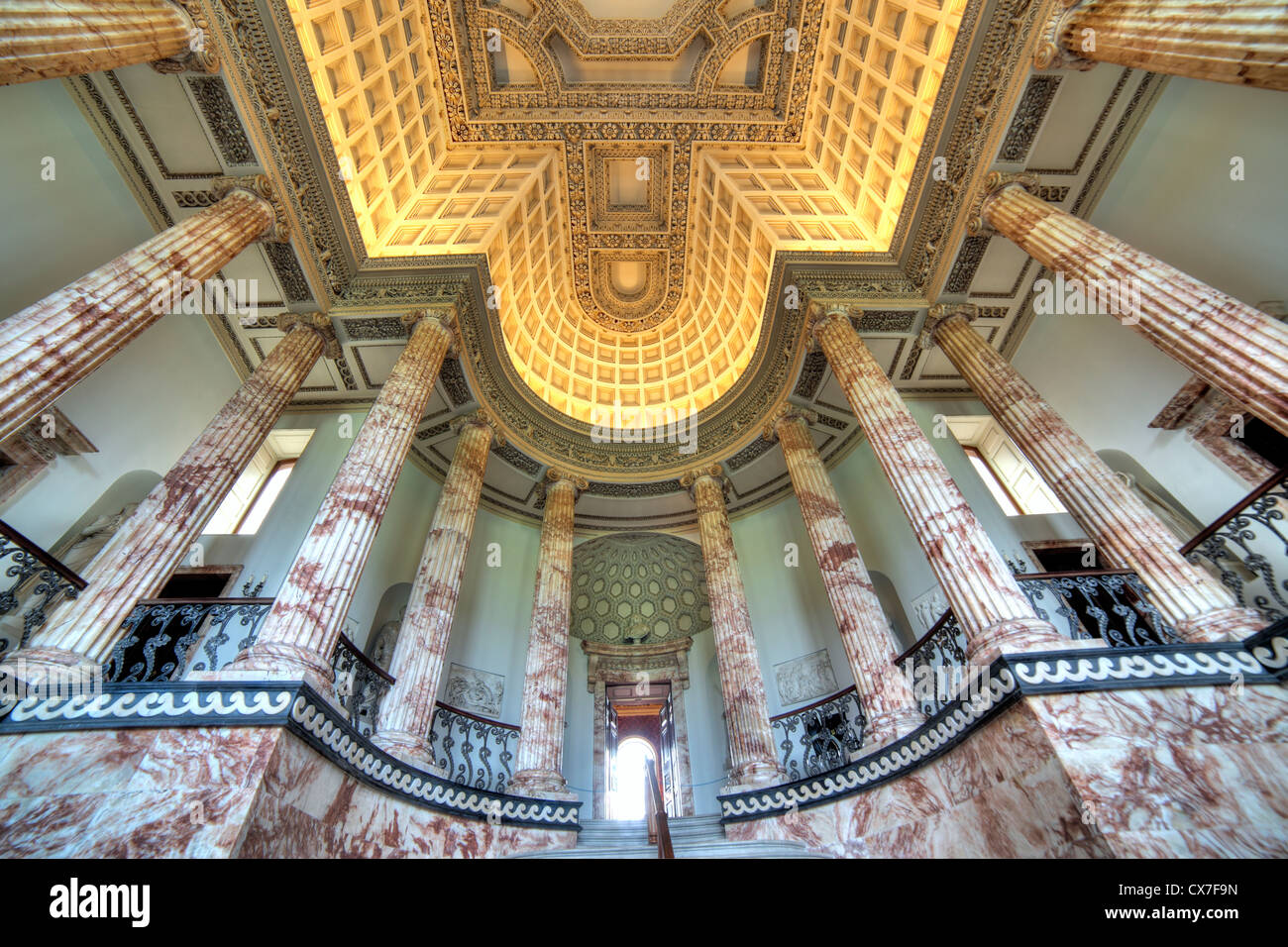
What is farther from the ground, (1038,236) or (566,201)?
(566,201)

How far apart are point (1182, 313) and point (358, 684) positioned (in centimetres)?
1010

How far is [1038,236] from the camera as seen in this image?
278 inches

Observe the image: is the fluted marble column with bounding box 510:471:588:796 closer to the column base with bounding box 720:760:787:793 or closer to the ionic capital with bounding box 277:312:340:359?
the column base with bounding box 720:760:787:793

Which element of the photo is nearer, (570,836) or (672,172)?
(570,836)

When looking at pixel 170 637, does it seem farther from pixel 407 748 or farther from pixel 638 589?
pixel 638 589

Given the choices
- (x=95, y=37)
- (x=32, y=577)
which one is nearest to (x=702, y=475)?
(x=32, y=577)

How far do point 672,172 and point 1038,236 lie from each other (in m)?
9.23

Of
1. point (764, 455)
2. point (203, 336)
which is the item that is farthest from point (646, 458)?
point (203, 336)

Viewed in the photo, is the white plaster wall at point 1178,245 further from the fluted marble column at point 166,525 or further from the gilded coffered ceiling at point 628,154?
the fluted marble column at point 166,525

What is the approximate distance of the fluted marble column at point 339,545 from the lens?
515cm

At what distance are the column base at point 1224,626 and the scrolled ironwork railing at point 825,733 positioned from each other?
12.1ft

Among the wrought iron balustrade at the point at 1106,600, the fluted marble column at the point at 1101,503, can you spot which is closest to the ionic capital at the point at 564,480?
the fluted marble column at the point at 1101,503

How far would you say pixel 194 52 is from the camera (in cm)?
607
